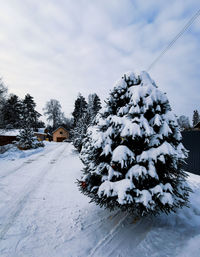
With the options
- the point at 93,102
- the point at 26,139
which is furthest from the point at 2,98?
the point at 93,102

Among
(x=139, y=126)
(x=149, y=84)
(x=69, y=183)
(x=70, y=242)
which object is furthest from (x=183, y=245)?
(x=69, y=183)

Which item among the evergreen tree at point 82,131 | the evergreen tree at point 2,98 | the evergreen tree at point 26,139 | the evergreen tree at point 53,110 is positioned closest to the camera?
the evergreen tree at point 2,98

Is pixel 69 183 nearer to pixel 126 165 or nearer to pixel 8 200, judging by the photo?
pixel 8 200

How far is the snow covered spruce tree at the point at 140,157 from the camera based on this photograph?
2141 mm

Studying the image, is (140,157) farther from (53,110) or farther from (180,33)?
(53,110)

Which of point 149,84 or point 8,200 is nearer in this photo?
point 149,84

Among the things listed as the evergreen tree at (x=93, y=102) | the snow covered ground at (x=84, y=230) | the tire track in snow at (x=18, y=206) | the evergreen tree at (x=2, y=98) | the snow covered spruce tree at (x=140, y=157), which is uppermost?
the evergreen tree at (x=93, y=102)

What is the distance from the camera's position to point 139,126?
7.50 ft

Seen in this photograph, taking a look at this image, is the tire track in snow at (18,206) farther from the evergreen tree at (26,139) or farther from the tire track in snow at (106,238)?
the evergreen tree at (26,139)

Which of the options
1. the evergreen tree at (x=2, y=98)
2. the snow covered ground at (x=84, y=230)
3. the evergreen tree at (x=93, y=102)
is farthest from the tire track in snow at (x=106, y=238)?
the evergreen tree at (x=93, y=102)

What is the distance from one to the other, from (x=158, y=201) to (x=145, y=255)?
0.83m

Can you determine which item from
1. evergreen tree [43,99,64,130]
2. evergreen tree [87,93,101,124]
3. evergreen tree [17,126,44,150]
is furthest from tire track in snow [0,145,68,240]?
evergreen tree [43,99,64,130]

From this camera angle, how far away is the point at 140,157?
2268mm

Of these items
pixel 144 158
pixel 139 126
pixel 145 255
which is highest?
pixel 139 126
